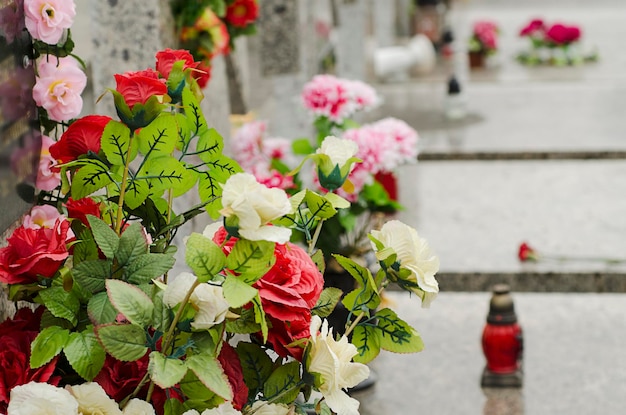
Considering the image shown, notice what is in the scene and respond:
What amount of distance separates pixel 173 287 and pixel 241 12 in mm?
1839

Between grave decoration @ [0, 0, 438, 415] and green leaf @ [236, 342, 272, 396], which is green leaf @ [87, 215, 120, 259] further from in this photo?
green leaf @ [236, 342, 272, 396]

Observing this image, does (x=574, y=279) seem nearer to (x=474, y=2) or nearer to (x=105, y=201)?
(x=105, y=201)

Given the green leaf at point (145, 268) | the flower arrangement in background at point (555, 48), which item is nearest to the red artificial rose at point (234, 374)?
the green leaf at point (145, 268)

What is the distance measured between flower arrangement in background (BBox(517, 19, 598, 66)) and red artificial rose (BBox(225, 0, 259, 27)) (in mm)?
6152

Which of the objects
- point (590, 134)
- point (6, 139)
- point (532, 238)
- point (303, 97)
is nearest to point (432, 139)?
point (590, 134)

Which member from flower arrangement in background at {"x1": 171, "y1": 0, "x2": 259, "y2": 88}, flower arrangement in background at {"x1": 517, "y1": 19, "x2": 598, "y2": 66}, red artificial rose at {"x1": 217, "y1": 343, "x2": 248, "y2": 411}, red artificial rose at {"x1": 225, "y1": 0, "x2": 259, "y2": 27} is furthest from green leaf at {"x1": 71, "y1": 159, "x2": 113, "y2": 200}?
flower arrangement in background at {"x1": 517, "y1": 19, "x2": 598, "y2": 66}

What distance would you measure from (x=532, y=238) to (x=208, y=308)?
117 inches

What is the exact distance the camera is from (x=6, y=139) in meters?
1.33

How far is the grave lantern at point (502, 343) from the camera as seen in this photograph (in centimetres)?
253

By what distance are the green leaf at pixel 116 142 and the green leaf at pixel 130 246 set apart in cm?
7

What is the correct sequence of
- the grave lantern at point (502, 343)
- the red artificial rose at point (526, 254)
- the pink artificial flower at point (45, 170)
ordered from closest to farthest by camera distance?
the pink artificial flower at point (45, 170)
the grave lantern at point (502, 343)
the red artificial rose at point (526, 254)

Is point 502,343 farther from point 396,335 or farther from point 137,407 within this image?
point 137,407

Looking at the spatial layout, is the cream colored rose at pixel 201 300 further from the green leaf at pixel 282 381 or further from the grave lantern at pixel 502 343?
the grave lantern at pixel 502 343

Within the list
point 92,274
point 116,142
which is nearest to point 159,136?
point 116,142
